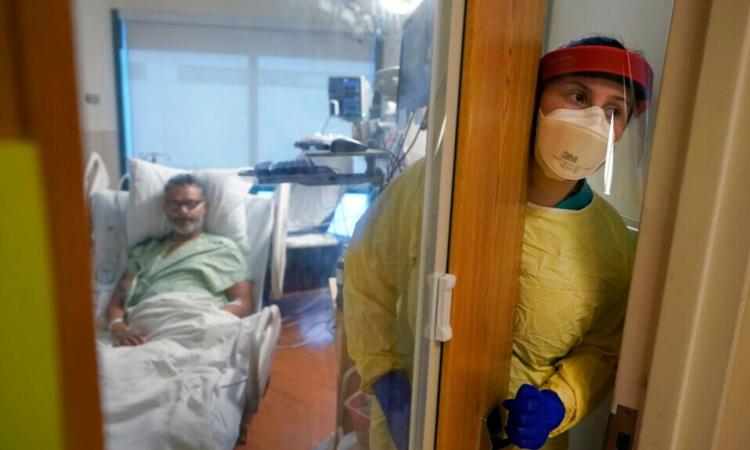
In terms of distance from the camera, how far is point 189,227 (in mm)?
1304

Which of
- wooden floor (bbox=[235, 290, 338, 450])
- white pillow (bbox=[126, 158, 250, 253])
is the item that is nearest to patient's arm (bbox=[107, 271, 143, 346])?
white pillow (bbox=[126, 158, 250, 253])

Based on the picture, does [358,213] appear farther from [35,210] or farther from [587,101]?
[35,210]

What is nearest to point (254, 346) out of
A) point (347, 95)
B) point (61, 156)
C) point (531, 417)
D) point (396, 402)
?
point (396, 402)

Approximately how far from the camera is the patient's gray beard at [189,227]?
127 cm

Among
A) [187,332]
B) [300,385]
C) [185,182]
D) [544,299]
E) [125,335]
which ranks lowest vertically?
[300,385]

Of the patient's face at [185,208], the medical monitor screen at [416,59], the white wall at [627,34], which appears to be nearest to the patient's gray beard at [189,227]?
the patient's face at [185,208]

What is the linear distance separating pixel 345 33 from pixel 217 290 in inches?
29.8

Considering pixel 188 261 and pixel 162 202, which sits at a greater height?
pixel 162 202

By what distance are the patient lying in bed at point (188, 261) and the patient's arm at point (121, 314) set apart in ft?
0.10

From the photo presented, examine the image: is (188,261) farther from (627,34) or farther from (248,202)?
(627,34)

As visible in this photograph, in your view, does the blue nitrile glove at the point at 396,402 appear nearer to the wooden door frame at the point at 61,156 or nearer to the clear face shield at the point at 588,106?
the clear face shield at the point at 588,106

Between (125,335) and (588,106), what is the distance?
3.16 ft

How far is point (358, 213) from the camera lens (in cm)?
107

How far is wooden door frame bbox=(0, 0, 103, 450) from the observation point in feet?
0.91
